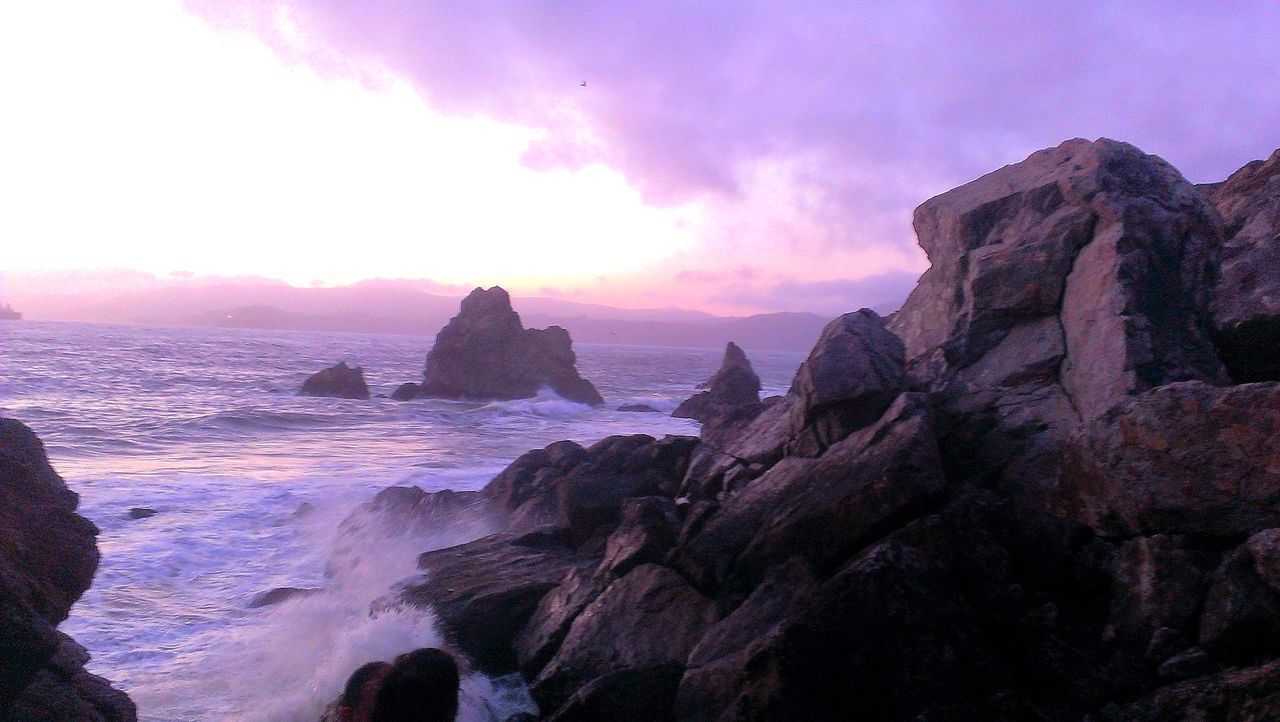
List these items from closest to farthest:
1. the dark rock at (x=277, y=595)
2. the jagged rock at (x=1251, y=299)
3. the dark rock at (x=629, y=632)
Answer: the dark rock at (x=629, y=632)
the jagged rock at (x=1251, y=299)
the dark rock at (x=277, y=595)

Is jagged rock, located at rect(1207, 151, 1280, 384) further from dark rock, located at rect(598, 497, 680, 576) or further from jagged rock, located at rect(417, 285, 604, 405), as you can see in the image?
jagged rock, located at rect(417, 285, 604, 405)

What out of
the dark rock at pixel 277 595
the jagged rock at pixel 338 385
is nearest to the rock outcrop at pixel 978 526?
the dark rock at pixel 277 595

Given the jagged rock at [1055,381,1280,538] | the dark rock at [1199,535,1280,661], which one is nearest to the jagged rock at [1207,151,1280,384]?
the jagged rock at [1055,381,1280,538]

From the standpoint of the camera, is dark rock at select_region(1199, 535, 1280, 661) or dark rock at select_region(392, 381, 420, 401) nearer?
dark rock at select_region(1199, 535, 1280, 661)

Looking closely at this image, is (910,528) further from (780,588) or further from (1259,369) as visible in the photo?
(1259,369)

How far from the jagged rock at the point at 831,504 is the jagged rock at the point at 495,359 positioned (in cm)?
4354

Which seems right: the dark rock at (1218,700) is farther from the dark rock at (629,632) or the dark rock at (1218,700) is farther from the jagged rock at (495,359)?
the jagged rock at (495,359)

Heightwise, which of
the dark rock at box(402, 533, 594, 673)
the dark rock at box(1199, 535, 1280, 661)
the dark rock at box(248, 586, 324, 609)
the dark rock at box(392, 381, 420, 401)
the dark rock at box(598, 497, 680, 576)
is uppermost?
the dark rock at box(1199, 535, 1280, 661)

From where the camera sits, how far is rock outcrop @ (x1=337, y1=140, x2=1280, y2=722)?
602cm

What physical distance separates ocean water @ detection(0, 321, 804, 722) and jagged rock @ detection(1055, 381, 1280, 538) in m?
5.84

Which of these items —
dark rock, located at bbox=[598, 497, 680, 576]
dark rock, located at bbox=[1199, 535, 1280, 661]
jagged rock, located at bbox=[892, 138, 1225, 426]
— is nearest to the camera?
dark rock, located at bbox=[1199, 535, 1280, 661]

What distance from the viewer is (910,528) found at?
714 cm

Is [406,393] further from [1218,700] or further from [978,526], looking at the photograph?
[1218,700]

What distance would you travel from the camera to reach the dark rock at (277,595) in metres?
12.4
